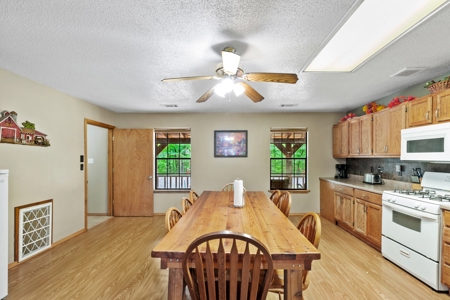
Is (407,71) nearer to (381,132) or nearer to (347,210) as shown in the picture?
(381,132)

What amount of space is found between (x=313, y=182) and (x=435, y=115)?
2833mm

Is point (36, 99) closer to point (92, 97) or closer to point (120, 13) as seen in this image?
point (92, 97)

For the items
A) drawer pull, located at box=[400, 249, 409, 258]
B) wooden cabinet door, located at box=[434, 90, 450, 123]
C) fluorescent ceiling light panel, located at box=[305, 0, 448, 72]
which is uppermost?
fluorescent ceiling light panel, located at box=[305, 0, 448, 72]

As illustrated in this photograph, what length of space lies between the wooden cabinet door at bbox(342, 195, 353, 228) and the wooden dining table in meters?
2.00

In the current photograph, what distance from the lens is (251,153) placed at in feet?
16.7

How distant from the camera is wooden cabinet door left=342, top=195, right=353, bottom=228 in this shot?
3.74 metres

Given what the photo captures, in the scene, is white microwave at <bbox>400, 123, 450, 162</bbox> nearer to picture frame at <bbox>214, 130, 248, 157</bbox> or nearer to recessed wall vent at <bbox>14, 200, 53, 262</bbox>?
picture frame at <bbox>214, 130, 248, 157</bbox>

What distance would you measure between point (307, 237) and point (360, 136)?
293 cm

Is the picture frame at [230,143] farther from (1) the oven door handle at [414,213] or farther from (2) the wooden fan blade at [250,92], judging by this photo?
(1) the oven door handle at [414,213]

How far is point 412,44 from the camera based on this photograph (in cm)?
198

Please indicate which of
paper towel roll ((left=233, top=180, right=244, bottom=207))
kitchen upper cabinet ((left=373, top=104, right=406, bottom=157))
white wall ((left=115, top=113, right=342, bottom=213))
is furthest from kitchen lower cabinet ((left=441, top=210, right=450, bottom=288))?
white wall ((left=115, top=113, right=342, bottom=213))

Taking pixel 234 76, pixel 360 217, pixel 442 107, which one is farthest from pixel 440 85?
pixel 234 76

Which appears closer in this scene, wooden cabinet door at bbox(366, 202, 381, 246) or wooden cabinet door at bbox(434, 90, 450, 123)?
wooden cabinet door at bbox(434, 90, 450, 123)

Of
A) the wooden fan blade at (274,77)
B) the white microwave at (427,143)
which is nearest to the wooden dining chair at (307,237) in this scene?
the wooden fan blade at (274,77)
